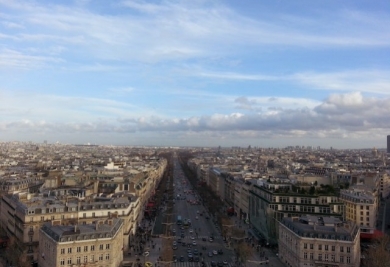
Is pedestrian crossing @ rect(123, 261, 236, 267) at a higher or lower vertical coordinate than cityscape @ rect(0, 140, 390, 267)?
lower

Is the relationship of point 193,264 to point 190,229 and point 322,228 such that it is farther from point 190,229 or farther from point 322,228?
point 190,229

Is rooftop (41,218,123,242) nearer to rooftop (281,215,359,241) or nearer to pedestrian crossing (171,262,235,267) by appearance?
pedestrian crossing (171,262,235,267)

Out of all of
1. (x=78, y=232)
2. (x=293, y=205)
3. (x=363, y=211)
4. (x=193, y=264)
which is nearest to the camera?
(x=78, y=232)

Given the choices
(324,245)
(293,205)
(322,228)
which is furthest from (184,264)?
(293,205)

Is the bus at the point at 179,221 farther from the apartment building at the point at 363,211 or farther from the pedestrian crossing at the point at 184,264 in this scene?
the apartment building at the point at 363,211

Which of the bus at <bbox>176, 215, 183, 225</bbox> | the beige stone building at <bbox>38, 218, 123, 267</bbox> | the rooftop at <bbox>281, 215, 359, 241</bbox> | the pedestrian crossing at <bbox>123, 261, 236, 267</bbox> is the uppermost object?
the rooftop at <bbox>281, 215, 359, 241</bbox>

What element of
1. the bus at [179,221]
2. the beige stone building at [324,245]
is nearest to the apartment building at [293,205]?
the beige stone building at [324,245]

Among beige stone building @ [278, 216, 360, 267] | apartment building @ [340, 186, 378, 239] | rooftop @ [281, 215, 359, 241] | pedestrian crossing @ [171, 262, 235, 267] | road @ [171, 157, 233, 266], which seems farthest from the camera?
apartment building @ [340, 186, 378, 239]

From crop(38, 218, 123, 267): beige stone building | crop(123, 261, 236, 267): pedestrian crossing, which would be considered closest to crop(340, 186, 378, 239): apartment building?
crop(123, 261, 236, 267): pedestrian crossing

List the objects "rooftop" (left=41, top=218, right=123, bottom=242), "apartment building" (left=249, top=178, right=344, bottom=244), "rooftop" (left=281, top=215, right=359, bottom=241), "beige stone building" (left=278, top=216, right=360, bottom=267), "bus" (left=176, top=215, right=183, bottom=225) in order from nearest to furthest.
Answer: "rooftop" (left=41, top=218, right=123, bottom=242), "beige stone building" (left=278, top=216, right=360, bottom=267), "rooftop" (left=281, top=215, right=359, bottom=241), "apartment building" (left=249, top=178, right=344, bottom=244), "bus" (left=176, top=215, right=183, bottom=225)
